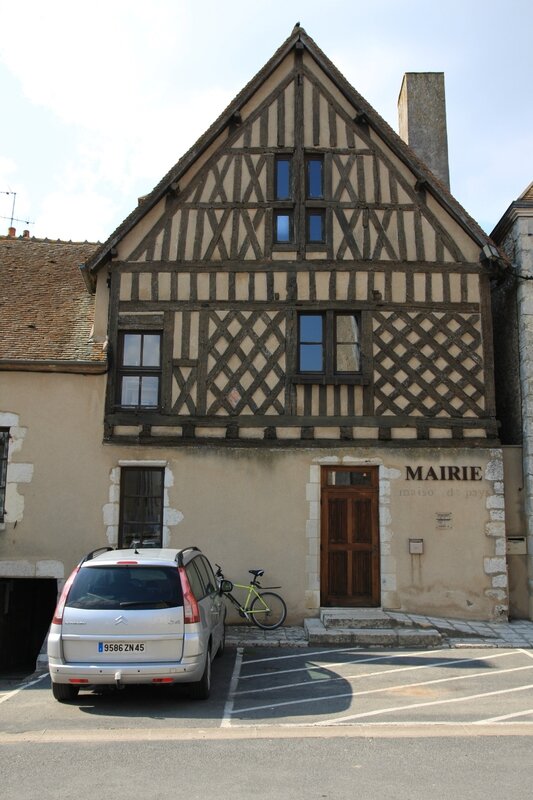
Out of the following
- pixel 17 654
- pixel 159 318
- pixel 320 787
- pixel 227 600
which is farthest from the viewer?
pixel 17 654

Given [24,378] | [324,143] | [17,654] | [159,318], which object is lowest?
[17,654]

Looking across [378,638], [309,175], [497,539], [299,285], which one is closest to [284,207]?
[309,175]

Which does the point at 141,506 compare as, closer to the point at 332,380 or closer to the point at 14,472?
the point at 14,472

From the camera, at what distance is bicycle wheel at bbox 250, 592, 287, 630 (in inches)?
412

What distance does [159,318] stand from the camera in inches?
454

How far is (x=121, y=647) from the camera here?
6.25 metres

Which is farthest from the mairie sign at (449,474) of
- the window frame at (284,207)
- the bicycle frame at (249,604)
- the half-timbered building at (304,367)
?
the window frame at (284,207)

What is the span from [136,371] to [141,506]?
7.13ft

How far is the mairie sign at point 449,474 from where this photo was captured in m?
11.0

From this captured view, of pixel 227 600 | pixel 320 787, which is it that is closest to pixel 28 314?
pixel 227 600

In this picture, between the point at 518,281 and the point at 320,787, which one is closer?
the point at 320,787

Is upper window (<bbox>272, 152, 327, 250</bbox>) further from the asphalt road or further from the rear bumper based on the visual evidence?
the rear bumper

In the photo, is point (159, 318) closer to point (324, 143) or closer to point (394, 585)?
point (324, 143)

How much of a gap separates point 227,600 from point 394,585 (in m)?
2.56
